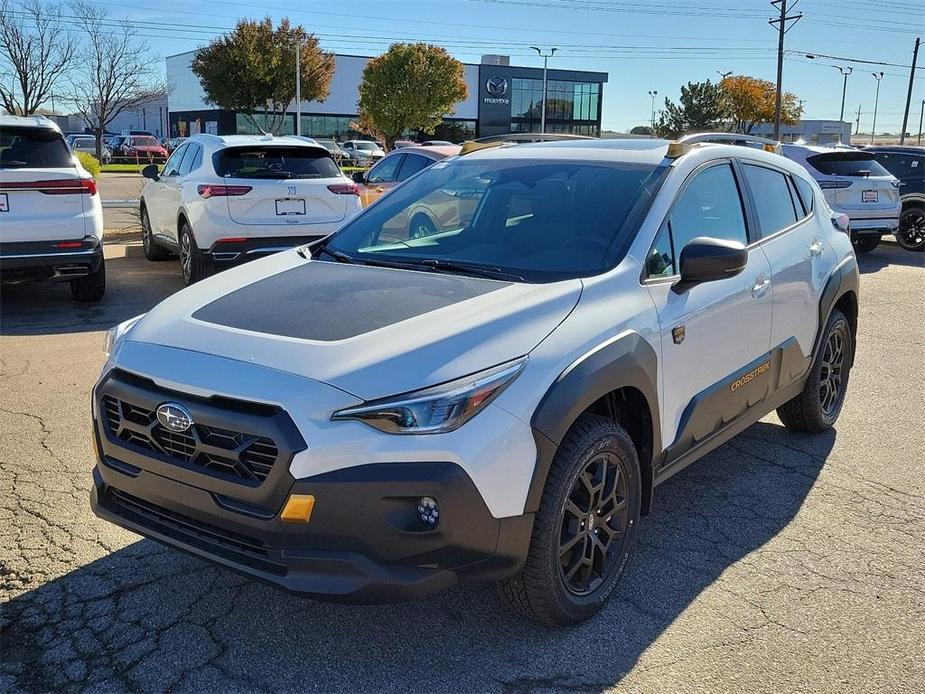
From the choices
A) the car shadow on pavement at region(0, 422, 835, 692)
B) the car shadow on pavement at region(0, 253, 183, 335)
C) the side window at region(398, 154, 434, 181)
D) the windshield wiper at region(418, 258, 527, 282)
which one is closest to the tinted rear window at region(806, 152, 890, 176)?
the side window at region(398, 154, 434, 181)

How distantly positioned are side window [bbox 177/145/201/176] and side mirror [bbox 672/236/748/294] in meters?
7.61

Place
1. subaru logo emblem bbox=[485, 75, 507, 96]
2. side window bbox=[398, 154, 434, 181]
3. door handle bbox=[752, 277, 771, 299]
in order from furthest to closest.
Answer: subaru logo emblem bbox=[485, 75, 507, 96] < side window bbox=[398, 154, 434, 181] < door handle bbox=[752, 277, 771, 299]

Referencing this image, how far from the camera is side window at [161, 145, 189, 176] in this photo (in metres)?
10.5

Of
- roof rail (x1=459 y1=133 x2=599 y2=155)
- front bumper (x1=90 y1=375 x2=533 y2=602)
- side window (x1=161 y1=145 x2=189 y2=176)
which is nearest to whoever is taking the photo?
front bumper (x1=90 y1=375 x2=533 y2=602)

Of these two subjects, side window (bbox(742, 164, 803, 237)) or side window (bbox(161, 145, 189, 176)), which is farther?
side window (bbox(161, 145, 189, 176))

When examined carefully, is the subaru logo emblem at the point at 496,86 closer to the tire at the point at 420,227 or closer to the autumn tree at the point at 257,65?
the autumn tree at the point at 257,65

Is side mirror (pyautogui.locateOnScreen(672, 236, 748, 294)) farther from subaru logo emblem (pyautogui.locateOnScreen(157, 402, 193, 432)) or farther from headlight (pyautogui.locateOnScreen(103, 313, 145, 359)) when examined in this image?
headlight (pyautogui.locateOnScreen(103, 313, 145, 359))

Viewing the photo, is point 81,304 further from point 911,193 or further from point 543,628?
point 911,193

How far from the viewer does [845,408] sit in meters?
6.03

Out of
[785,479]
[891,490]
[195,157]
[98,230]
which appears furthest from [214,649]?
[195,157]

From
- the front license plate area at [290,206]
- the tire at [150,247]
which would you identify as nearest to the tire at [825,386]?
the front license plate area at [290,206]

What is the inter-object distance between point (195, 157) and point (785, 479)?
7640mm

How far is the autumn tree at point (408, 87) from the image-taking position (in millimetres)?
51188

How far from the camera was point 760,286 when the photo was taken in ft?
13.8
